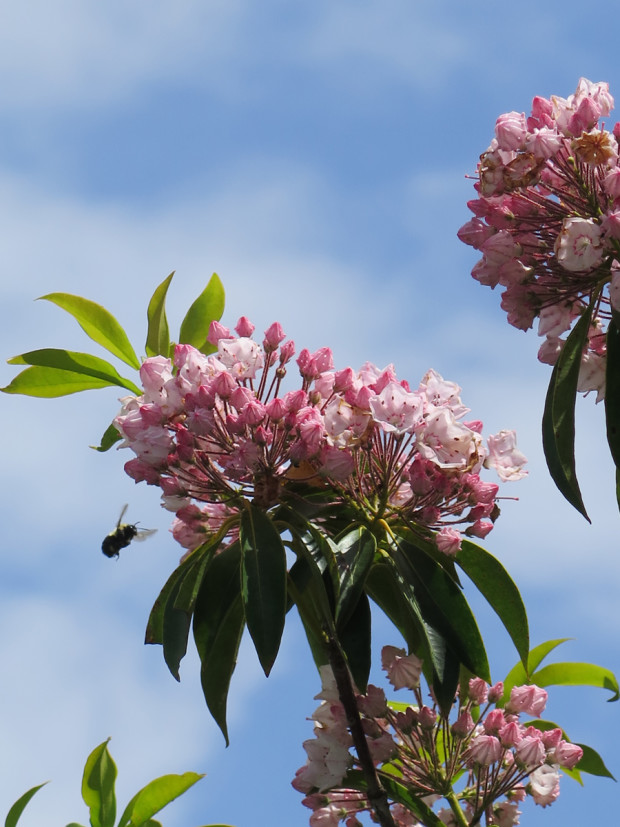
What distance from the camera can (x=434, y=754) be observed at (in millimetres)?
2881

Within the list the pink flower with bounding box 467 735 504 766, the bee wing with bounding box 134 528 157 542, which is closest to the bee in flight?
the bee wing with bounding box 134 528 157 542

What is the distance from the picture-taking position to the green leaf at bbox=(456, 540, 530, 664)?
2893 mm

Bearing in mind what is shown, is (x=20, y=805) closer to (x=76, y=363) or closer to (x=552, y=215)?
(x=76, y=363)

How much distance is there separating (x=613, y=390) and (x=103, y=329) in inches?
67.6

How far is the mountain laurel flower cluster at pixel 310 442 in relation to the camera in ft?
9.05

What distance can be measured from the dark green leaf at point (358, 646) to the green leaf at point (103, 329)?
1261 mm

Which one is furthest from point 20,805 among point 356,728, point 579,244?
point 579,244

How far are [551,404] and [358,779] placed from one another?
1181 mm

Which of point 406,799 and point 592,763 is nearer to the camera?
point 406,799

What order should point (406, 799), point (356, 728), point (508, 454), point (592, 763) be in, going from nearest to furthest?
point (356, 728), point (406, 799), point (508, 454), point (592, 763)

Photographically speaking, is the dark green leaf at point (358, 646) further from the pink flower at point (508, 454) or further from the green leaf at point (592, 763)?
the green leaf at point (592, 763)

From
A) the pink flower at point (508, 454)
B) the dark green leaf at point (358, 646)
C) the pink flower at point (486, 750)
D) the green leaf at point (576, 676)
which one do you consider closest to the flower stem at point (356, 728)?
the dark green leaf at point (358, 646)

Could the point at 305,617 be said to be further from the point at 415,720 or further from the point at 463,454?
the point at 463,454

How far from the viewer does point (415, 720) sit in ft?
9.45
